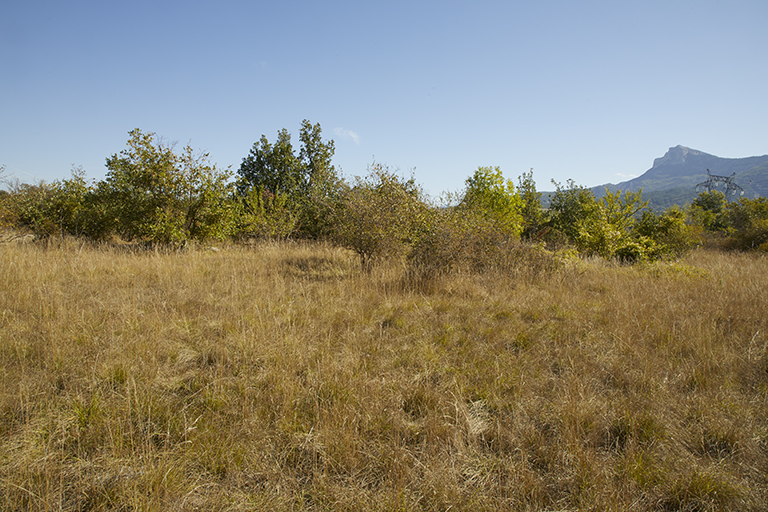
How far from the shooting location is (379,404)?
252 centimetres

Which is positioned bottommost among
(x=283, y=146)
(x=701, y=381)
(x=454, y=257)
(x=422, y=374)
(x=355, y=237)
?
(x=701, y=381)

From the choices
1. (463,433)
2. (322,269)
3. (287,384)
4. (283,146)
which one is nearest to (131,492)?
(287,384)

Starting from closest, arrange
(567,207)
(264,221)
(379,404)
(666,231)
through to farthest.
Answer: (379,404) → (666,231) → (264,221) → (567,207)

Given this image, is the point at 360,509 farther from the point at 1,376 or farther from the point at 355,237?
the point at 355,237

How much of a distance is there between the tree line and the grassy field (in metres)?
2.37

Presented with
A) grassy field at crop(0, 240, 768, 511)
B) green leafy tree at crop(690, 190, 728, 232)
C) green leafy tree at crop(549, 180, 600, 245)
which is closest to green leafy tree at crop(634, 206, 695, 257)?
green leafy tree at crop(549, 180, 600, 245)

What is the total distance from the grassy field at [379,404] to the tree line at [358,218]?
237 cm

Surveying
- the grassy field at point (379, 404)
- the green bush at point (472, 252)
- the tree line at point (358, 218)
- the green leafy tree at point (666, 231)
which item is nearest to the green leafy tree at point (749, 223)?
the tree line at point (358, 218)

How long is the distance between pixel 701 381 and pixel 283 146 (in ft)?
68.1

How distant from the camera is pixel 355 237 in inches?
293

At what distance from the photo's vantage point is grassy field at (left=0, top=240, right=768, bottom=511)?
1828mm

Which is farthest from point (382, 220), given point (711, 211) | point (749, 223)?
point (711, 211)

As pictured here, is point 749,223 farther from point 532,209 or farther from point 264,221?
point 264,221

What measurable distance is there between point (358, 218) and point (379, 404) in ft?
17.3
